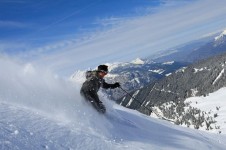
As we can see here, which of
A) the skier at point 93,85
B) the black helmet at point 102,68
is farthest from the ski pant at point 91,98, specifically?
the black helmet at point 102,68

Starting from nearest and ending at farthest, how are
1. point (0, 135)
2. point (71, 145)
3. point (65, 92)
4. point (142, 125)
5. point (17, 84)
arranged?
point (0, 135)
point (71, 145)
point (17, 84)
point (65, 92)
point (142, 125)

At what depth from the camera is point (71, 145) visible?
14.5 meters

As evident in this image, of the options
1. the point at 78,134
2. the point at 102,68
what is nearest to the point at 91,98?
the point at 102,68

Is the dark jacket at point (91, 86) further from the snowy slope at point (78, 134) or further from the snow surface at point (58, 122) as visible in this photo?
the snowy slope at point (78, 134)

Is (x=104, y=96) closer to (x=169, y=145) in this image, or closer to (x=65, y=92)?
(x=65, y=92)

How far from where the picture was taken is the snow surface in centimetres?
1400

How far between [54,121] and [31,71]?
6.10 m

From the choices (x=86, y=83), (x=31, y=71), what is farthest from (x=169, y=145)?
(x=31, y=71)

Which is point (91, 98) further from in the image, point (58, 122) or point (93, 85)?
point (58, 122)

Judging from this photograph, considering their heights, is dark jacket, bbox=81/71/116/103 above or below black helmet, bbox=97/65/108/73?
below

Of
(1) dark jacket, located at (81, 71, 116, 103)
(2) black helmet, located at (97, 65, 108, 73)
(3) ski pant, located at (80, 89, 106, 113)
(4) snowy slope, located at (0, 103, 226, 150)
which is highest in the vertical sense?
(2) black helmet, located at (97, 65, 108, 73)

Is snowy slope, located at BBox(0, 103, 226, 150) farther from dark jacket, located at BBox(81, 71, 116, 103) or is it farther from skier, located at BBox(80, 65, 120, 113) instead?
dark jacket, located at BBox(81, 71, 116, 103)

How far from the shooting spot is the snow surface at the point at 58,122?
14000mm

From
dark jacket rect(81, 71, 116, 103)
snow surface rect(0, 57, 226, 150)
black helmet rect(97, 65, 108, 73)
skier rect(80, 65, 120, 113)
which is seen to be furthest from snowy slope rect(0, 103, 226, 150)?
black helmet rect(97, 65, 108, 73)
